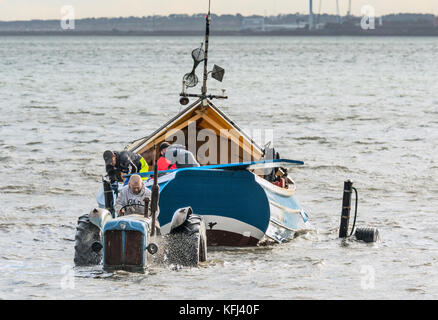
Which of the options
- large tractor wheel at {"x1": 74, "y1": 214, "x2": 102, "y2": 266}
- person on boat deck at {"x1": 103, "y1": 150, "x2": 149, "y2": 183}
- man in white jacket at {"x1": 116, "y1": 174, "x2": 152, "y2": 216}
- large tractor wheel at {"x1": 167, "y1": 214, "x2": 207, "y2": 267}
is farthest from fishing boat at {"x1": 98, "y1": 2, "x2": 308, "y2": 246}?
large tractor wheel at {"x1": 74, "y1": 214, "x2": 102, "y2": 266}

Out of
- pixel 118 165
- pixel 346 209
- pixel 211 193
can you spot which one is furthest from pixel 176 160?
pixel 346 209

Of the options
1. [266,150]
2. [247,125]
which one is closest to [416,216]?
[266,150]

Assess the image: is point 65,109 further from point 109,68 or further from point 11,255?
point 109,68

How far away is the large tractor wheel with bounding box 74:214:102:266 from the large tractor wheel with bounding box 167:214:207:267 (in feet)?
3.81

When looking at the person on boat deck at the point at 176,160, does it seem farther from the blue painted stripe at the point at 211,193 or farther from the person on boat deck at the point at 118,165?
the blue painted stripe at the point at 211,193

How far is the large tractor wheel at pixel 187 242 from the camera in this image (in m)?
15.5

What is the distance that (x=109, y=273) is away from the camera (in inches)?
605

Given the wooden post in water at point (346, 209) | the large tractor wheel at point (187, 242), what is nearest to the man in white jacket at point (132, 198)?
the large tractor wheel at point (187, 242)

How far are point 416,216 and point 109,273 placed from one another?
9.53 m

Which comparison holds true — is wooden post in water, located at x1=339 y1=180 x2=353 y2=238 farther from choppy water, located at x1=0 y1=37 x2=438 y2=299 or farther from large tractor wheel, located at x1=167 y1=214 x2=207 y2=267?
large tractor wheel, located at x1=167 y1=214 x2=207 y2=267

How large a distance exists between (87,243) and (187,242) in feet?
5.25

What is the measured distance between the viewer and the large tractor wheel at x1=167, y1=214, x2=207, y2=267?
15484 mm

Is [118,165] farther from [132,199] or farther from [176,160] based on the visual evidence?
[132,199]

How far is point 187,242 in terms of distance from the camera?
15.6 meters
